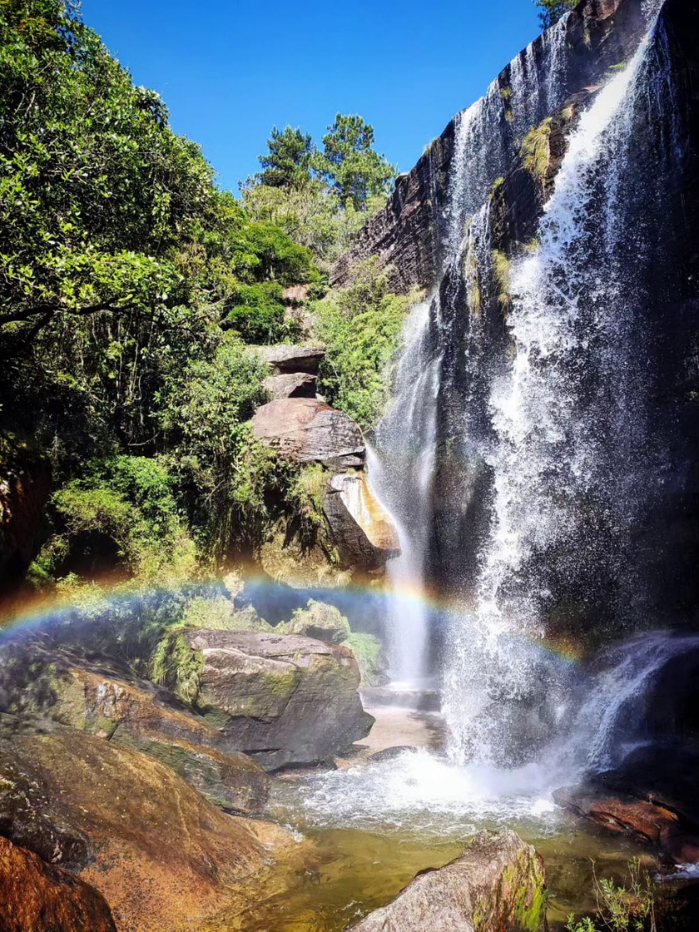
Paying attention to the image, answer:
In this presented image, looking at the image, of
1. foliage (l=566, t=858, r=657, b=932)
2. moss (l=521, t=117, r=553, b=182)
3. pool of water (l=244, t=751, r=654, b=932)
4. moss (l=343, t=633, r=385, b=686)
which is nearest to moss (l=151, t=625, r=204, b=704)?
pool of water (l=244, t=751, r=654, b=932)

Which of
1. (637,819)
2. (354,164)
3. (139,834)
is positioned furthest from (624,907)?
(354,164)

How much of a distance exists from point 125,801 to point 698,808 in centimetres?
735

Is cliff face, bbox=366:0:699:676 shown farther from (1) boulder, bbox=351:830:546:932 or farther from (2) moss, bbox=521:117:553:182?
(1) boulder, bbox=351:830:546:932

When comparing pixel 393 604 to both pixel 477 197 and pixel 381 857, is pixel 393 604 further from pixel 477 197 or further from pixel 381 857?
pixel 477 197

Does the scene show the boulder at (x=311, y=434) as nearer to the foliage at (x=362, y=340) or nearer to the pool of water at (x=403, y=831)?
→ the foliage at (x=362, y=340)

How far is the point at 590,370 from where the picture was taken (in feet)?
47.4

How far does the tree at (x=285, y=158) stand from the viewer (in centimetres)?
4559

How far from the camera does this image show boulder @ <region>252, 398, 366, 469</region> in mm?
15133

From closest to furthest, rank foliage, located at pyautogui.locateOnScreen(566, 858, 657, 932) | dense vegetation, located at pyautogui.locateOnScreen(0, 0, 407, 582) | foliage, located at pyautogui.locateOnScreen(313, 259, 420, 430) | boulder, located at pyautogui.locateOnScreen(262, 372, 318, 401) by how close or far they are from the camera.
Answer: foliage, located at pyautogui.locateOnScreen(566, 858, 657, 932) < dense vegetation, located at pyautogui.locateOnScreen(0, 0, 407, 582) < boulder, located at pyautogui.locateOnScreen(262, 372, 318, 401) < foliage, located at pyautogui.locateOnScreen(313, 259, 420, 430)

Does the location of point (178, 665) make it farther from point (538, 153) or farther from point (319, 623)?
point (538, 153)

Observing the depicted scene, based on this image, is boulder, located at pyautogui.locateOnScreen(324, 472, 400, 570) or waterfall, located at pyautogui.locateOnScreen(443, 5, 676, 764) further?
boulder, located at pyautogui.locateOnScreen(324, 472, 400, 570)

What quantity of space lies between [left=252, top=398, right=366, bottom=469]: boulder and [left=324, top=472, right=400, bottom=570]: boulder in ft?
2.45

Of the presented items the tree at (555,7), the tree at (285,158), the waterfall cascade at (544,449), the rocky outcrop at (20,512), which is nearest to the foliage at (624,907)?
the waterfall cascade at (544,449)

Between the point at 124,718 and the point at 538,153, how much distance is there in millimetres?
17460
